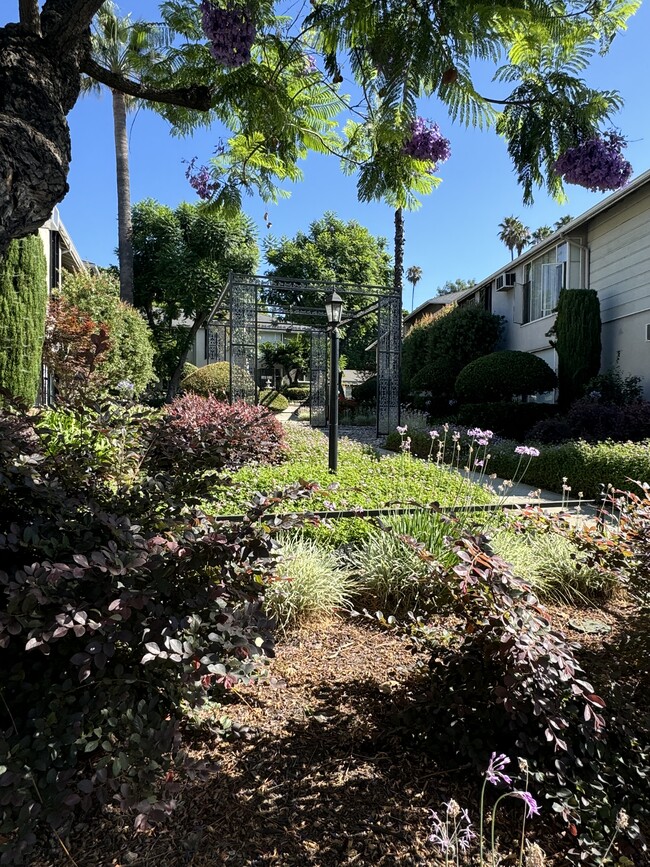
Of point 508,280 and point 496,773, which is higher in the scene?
point 508,280

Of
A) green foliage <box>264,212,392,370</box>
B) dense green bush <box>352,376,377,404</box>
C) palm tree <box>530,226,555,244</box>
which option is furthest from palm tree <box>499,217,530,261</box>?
dense green bush <box>352,376,377,404</box>

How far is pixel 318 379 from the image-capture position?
18.9 metres

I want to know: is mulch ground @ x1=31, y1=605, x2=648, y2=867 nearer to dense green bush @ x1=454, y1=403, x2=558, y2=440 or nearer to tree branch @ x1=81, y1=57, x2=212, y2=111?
tree branch @ x1=81, y1=57, x2=212, y2=111

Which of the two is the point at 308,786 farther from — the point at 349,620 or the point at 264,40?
the point at 264,40

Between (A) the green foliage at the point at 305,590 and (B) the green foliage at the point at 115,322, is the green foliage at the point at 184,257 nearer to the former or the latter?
(B) the green foliage at the point at 115,322

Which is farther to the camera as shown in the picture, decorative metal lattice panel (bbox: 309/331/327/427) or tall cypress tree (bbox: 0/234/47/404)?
decorative metal lattice panel (bbox: 309/331/327/427)

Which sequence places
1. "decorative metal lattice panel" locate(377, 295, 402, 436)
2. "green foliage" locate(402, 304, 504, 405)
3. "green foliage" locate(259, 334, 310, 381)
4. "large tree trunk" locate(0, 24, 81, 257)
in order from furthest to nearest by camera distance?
1. "green foliage" locate(259, 334, 310, 381)
2. "green foliage" locate(402, 304, 504, 405)
3. "decorative metal lattice panel" locate(377, 295, 402, 436)
4. "large tree trunk" locate(0, 24, 81, 257)

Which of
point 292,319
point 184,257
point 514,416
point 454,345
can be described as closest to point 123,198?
point 184,257

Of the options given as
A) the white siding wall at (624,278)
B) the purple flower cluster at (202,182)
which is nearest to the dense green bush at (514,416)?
the white siding wall at (624,278)

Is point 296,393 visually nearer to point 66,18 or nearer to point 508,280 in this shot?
point 508,280

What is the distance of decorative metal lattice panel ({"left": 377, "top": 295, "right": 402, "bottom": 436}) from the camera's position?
44.9 ft

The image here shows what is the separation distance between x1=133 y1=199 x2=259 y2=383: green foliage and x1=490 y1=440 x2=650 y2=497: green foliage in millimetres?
17834

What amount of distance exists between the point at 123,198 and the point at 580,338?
1521cm

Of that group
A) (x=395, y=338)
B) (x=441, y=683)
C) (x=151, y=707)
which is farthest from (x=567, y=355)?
(x=151, y=707)
